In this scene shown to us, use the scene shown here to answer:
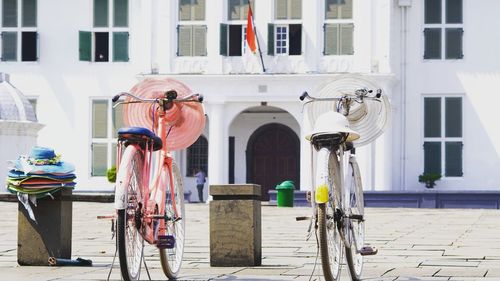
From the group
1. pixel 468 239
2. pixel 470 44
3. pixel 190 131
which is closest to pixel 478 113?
pixel 470 44

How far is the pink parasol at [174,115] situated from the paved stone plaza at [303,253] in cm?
115

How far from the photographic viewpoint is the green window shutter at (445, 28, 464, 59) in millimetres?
36031

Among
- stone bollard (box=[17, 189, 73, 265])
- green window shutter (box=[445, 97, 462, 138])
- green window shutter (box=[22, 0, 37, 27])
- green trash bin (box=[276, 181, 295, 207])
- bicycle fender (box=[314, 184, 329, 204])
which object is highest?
green window shutter (box=[22, 0, 37, 27])

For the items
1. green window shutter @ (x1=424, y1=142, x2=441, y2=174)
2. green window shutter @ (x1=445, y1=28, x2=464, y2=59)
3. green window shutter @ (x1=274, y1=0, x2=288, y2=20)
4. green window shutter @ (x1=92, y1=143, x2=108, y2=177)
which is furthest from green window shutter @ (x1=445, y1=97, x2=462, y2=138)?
green window shutter @ (x1=92, y1=143, x2=108, y2=177)

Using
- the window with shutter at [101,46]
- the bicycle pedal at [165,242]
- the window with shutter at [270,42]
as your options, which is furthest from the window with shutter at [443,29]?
the bicycle pedal at [165,242]

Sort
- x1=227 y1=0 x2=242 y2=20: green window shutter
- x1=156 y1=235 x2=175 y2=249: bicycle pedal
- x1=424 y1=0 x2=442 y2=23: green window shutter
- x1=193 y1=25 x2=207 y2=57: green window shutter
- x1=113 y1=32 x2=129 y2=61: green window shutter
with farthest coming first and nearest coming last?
x1=113 y1=32 x2=129 y2=61: green window shutter < x1=424 y1=0 x2=442 y2=23: green window shutter < x1=227 y1=0 x2=242 y2=20: green window shutter < x1=193 y1=25 x2=207 y2=57: green window shutter < x1=156 y1=235 x2=175 y2=249: bicycle pedal

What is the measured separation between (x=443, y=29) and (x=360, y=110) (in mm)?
26062

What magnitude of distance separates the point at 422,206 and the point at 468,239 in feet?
58.3

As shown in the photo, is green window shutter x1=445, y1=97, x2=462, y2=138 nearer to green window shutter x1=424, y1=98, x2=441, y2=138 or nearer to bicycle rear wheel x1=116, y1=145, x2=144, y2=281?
green window shutter x1=424, y1=98, x2=441, y2=138

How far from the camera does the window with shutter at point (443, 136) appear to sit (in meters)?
35.7

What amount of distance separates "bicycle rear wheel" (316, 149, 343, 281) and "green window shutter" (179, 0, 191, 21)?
89.5ft

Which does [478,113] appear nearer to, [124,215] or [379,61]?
[379,61]

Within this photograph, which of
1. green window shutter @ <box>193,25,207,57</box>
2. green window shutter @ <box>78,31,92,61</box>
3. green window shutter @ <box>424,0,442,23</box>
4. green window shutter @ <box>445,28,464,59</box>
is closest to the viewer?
green window shutter @ <box>193,25,207,57</box>

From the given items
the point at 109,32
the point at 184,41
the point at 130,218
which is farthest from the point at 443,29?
the point at 130,218
